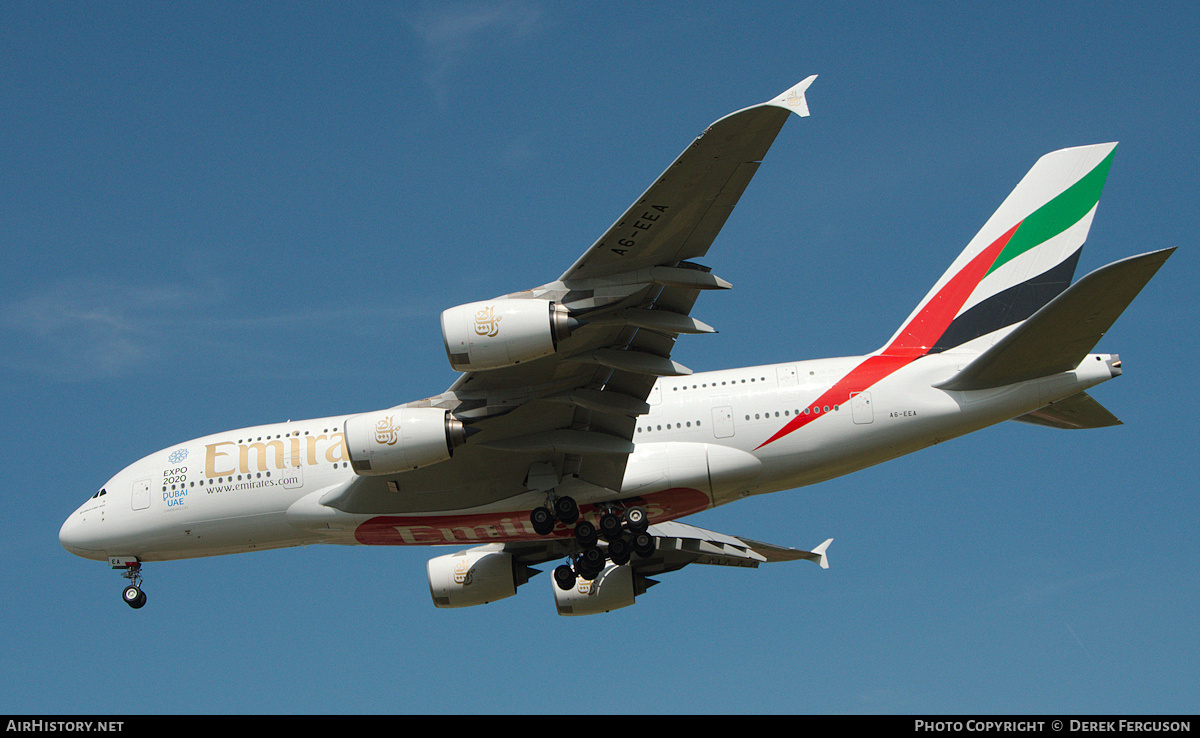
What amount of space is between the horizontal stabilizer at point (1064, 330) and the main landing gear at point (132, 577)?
15158 mm

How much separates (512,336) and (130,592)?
11186 mm

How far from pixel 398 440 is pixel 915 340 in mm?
9310

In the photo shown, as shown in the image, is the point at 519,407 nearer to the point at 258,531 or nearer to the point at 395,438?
the point at 395,438

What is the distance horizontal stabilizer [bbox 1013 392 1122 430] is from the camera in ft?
60.0

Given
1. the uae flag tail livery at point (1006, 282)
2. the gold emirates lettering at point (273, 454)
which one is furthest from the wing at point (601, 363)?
the uae flag tail livery at point (1006, 282)

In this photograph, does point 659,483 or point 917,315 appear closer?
point 659,483

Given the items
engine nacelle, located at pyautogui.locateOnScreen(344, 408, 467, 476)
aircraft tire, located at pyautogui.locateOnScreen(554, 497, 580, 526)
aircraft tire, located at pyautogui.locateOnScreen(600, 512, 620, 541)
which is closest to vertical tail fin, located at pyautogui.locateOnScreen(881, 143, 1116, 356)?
aircraft tire, located at pyautogui.locateOnScreen(600, 512, 620, 541)

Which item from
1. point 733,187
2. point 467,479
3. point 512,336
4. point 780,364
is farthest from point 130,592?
point 733,187

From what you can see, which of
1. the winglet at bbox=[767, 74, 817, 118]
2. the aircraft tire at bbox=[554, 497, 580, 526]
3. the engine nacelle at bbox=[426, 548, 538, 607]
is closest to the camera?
the winglet at bbox=[767, 74, 817, 118]

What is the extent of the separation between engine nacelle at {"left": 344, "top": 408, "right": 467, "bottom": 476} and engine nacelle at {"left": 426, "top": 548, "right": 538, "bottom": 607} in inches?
261

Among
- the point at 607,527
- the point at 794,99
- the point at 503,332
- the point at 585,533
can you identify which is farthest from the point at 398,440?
the point at 794,99

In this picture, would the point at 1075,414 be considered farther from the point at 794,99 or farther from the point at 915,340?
the point at 794,99

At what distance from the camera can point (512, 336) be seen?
1384 centimetres

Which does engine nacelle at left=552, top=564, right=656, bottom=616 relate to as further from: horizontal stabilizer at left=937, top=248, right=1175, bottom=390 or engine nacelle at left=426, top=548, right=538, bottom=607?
horizontal stabilizer at left=937, top=248, right=1175, bottom=390
